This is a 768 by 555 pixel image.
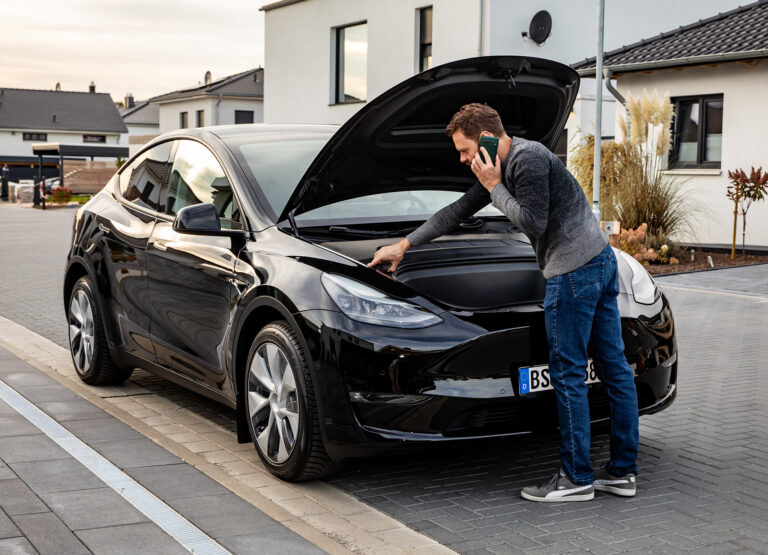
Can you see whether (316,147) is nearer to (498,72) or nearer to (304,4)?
(498,72)

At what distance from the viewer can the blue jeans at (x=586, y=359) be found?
167 inches

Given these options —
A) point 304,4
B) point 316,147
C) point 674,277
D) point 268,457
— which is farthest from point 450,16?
point 268,457

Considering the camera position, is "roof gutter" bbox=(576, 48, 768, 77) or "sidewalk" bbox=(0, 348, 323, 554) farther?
"roof gutter" bbox=(576, 48, 768, 77)

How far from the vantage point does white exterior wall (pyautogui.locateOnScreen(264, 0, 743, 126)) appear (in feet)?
76.3

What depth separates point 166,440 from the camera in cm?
530

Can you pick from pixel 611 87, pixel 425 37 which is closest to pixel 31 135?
pixel 425 37

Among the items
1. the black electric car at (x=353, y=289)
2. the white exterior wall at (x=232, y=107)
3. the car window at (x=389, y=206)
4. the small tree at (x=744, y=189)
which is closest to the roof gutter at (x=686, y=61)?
the small tree at (x=744, y=189)

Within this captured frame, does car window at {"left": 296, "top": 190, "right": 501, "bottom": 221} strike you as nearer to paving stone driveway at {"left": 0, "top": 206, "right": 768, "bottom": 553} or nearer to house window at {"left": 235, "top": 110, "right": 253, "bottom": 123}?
paving stone driveway at {"left": 0, "top": 206, "right": 768, "bottom": 553}

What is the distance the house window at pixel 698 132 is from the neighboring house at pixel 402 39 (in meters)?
3.62

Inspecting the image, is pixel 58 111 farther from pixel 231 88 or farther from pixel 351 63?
pixel 351 63

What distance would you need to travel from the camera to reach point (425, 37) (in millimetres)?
25125

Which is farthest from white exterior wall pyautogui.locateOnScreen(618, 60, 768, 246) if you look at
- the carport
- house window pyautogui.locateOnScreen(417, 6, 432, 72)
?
the carport

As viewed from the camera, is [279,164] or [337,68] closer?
[279,164]

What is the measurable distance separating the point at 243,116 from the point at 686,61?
112ft
